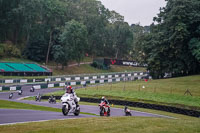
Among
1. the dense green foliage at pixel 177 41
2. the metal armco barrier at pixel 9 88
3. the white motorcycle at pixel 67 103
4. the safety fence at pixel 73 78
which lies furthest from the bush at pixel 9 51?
the white motorcycle at pixel 67 103

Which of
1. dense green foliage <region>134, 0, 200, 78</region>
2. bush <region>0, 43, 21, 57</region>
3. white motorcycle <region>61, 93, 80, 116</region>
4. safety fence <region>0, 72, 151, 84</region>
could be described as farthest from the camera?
bush <region>0, 43, 21, 57</region>

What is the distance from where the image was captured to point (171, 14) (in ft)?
207

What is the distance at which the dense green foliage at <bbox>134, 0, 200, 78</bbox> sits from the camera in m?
60.6

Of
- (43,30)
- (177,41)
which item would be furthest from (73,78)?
(43,30)

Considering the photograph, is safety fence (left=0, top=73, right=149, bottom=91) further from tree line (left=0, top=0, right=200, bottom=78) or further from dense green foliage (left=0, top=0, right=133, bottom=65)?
dense green foliage (left=0, top=0, right=133, bottom=65)

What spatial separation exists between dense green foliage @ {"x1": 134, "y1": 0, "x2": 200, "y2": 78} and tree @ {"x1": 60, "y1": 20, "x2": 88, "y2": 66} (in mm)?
24425

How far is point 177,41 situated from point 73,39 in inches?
1331

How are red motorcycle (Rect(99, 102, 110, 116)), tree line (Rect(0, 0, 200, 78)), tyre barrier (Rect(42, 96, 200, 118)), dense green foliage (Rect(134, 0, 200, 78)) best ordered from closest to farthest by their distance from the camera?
red motorcycle (Rect(99, 102, 110, 116))
tyre barrier (Rect(42, 96, 200, 118))
dense green foliage (Rect(134, 0, 200, 78))
tree line (Rect(0, 0, 200, 78))

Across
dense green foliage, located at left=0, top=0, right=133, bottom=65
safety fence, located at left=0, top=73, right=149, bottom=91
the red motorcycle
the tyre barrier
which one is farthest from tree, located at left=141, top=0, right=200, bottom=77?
the red motorcycle

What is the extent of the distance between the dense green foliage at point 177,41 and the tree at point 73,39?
24.4m

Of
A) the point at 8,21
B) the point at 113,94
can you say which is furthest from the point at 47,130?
the point at 8,21

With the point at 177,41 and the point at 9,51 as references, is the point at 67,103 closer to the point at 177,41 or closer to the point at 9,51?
the point at 177,41

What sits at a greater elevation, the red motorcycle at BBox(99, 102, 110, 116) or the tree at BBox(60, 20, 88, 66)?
the tree at BBox(60, 20, 88, 66)

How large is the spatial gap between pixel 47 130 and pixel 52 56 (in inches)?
3055
